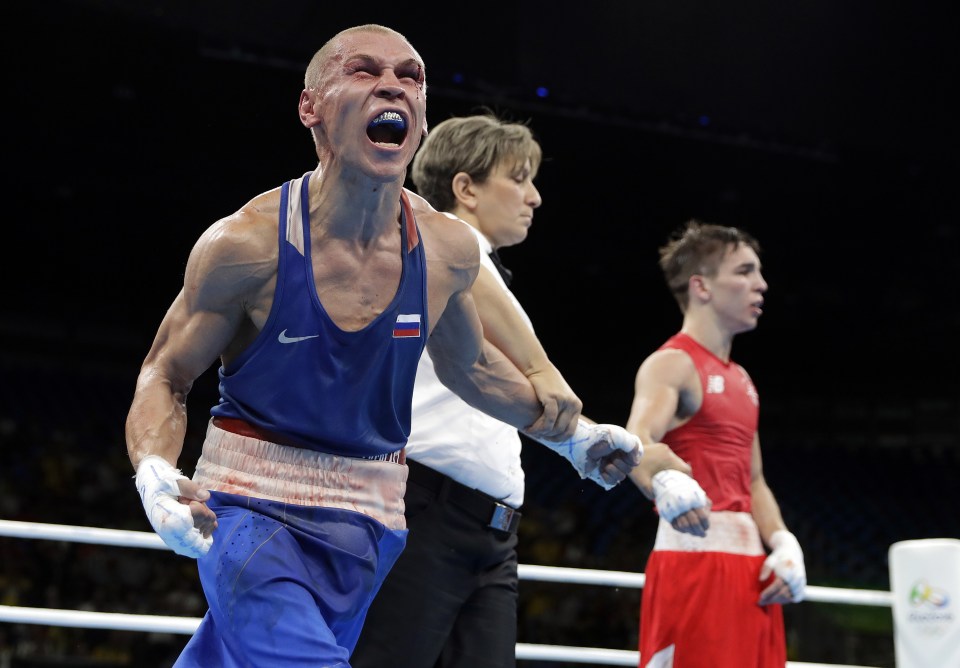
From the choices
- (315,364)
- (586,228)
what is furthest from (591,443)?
(586,228)

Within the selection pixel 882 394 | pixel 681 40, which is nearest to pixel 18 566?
pixel 681 40

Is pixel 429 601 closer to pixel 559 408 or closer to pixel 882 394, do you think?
pixel 559 408

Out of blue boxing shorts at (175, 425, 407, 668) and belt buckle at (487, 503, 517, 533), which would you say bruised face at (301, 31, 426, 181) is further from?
belt buckle at (487, 503, 517, 533)

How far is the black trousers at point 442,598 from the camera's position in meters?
2.25

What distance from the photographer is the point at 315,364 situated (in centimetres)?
175

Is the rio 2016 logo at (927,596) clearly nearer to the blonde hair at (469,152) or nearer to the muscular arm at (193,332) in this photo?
the blonde hair at (469,152)

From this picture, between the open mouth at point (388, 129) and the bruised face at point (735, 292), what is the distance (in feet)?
6.34

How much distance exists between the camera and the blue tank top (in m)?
1.73

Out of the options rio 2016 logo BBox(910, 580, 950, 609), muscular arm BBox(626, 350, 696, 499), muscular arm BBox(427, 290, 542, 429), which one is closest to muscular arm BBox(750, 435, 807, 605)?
muscular arm BBox(626, 350, 696, 499)

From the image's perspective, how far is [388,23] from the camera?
23.7 feet

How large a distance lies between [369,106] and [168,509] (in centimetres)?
72

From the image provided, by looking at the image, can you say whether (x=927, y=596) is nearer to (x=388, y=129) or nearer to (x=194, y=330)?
(x=388, y=129)

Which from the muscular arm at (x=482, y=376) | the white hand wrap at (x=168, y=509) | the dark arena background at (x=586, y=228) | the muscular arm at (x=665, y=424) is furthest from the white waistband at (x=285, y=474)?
the dark arena background at (x=586, y=228)

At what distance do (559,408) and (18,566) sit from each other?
6418mm
